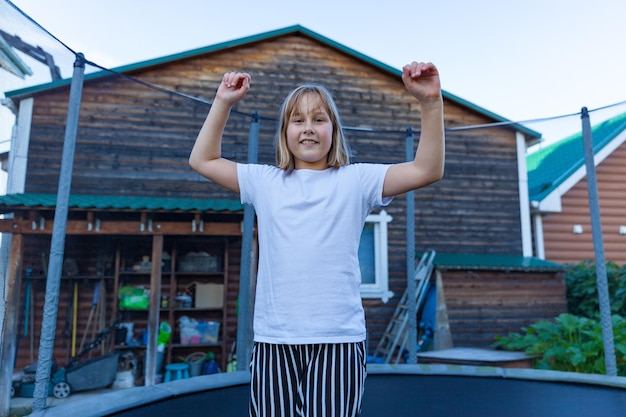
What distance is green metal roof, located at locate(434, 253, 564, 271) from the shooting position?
15.5 ft

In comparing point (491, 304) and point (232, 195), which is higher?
point (232, 195)

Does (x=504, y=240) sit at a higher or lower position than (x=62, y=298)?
higher

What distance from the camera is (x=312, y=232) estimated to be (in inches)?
38.0

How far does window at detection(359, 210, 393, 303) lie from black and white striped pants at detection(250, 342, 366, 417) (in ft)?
14.5

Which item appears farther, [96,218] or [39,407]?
[96,218]

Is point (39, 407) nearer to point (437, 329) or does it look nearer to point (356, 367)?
point (356, 367)

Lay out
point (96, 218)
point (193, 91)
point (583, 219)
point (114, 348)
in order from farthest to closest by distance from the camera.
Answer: point (583, 219) → point (193, 91) → point (114, 348) → point (96, 218)

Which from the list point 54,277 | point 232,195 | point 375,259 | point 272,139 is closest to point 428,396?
point 54,277

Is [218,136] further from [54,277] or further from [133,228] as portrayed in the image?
[133,228]

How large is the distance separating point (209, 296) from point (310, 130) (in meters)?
4.38

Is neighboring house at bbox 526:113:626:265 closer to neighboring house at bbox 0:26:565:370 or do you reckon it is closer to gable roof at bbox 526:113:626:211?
gable roof at bbox 526:113:626:211

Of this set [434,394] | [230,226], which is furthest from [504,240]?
[434,394]

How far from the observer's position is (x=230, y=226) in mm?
4297

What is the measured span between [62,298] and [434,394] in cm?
408
